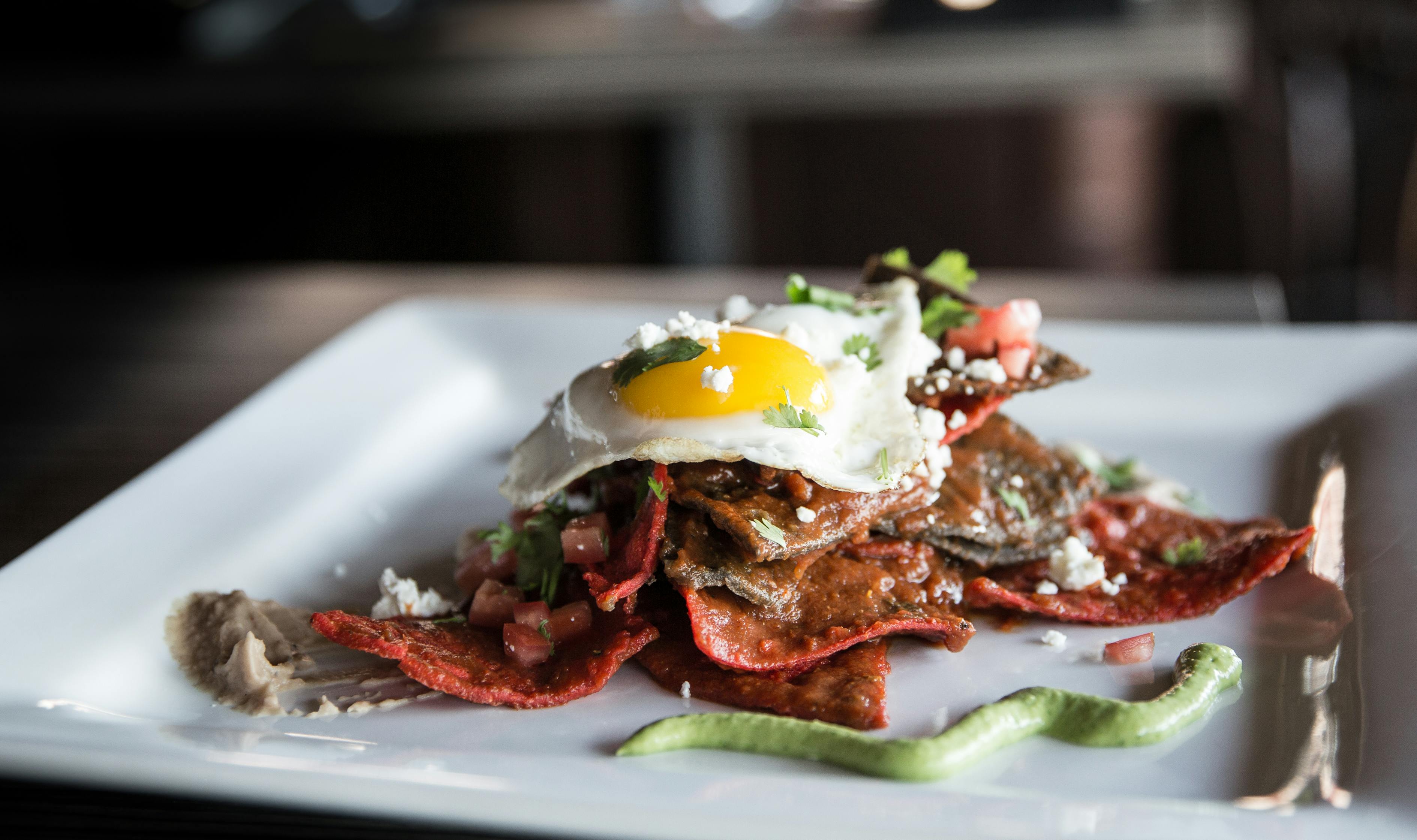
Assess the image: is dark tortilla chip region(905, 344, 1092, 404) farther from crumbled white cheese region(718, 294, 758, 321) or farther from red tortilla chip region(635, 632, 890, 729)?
red tortilla chip region(635, 632, 890, 729)

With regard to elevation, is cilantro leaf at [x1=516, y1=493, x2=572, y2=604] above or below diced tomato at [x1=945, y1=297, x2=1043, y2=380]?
below

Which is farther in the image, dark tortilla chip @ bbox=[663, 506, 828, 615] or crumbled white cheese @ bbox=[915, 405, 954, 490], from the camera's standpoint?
crumbled white cheese @ bbox=[915, 405, 954, 490]

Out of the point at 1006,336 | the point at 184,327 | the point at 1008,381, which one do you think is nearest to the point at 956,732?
the point at 1008,381

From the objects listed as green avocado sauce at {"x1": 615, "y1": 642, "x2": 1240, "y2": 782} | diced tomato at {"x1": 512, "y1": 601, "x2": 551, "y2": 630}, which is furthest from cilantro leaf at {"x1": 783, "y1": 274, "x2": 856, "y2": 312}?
green avocado sauce at {"x1": 615, "y1": 642, "x2": 1240, "y2": 782}

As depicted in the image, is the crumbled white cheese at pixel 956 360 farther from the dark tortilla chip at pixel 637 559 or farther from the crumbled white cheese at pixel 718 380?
the dark tortilla chip at pixel 637 559

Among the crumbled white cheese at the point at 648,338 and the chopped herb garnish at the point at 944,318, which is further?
the chopped herb garnish at the point at 944,318

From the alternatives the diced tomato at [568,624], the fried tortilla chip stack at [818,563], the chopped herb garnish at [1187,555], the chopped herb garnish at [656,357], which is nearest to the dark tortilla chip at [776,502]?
the fried tortilla chip stack at [818,563]
